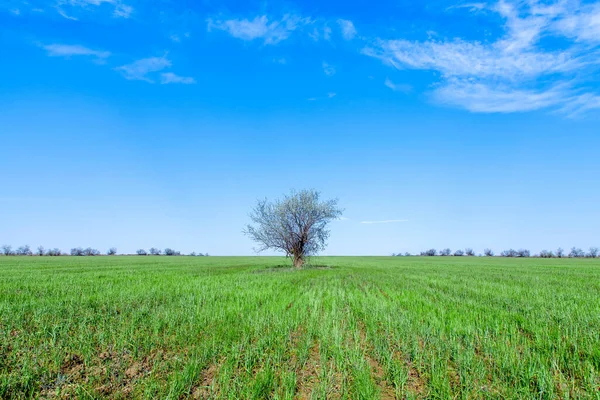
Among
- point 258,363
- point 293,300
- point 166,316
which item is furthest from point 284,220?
point 258,363

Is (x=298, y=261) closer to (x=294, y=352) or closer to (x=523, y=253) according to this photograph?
(x=294, y=352)

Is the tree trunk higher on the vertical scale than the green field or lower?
lower

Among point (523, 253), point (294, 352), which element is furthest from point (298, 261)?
point (523, 253)

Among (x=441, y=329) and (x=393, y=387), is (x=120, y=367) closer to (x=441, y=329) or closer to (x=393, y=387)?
(x=393, y=387)

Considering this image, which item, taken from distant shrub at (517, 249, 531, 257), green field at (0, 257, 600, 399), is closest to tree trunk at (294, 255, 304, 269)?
green field at (0, 257, 600, 399)

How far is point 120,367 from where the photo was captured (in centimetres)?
498

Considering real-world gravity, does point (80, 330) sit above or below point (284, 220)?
below

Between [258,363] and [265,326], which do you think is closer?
[258,363]

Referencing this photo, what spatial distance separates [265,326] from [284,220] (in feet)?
98.7

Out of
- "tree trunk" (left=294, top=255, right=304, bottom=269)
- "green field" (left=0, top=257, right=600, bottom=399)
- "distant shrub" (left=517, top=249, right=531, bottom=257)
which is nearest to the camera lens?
"green field" (left=0, top=257, right=600, bottom=399)

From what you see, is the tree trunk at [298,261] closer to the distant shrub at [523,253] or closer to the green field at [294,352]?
the green field at [294,352]

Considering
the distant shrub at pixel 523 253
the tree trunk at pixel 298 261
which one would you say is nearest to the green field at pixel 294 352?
the tree trunk at pixel 298 261

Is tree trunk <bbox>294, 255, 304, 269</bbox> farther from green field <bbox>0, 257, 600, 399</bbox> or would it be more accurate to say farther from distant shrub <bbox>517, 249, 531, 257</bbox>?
distant shrub <bbox>517, 249, 531, 257</bbox>

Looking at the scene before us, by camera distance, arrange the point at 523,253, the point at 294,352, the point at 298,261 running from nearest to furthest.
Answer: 1. the point at 294,352
2. the point at 298,261
3. the point at 523,253
